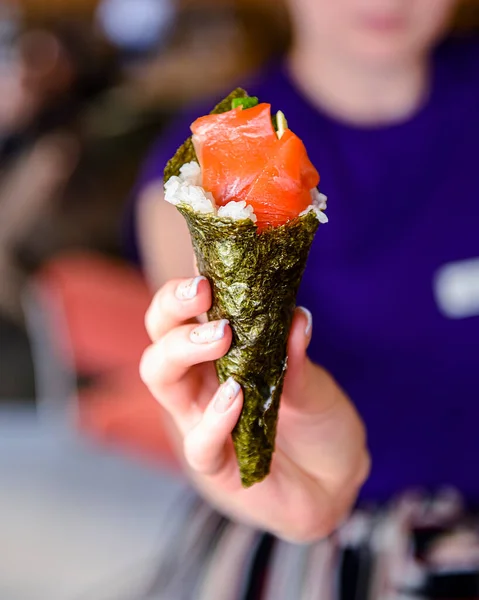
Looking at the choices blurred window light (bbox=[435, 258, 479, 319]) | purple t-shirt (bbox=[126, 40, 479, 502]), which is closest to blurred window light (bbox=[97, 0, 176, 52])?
purple t-shirt (bbox=[126, 40, 479, 502])

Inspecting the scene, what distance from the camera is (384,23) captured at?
1.06 m

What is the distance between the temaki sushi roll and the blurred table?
667 mm

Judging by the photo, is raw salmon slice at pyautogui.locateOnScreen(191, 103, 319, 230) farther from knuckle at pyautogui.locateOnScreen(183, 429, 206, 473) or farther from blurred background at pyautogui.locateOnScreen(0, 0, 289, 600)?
blurred background at pyautogui.locateOnScreen(0, 0, 289, 600)

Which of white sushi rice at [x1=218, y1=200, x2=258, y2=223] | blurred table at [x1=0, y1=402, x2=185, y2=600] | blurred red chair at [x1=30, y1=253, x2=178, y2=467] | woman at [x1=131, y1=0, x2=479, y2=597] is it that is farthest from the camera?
blurred red chair at [x1=30, y1=253, x2=178, y2=467]

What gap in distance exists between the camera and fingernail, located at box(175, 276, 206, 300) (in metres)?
0.51

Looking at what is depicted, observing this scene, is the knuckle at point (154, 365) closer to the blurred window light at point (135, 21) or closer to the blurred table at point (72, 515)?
the blurred table at point (72, 515)

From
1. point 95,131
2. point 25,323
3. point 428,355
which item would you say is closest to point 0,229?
point 25,323

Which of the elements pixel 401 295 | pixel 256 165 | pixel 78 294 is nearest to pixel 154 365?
pixel 256 165

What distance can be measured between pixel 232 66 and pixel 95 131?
0.63m

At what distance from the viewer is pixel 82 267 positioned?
1.60 metres

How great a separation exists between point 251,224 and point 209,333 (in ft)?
0.30

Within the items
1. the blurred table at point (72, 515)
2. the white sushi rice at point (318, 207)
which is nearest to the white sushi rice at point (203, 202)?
the white sushi rice at point (318, 207)

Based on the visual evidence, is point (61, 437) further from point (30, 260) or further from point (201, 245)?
point (201, 245)

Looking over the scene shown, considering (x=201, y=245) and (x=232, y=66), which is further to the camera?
(x=232, y=66)
